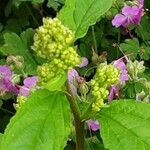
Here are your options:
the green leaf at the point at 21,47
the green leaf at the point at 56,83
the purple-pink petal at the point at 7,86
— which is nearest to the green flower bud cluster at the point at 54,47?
the green leaf at the point at 56,83

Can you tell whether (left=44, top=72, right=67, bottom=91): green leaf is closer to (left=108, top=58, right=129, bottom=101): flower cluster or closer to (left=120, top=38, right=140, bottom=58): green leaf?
(left=108, top=58, right=129, bottom=101): flower cluster

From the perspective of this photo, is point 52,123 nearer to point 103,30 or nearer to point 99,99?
point 99,99

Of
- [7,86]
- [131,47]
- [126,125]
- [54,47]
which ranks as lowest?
[126,125]

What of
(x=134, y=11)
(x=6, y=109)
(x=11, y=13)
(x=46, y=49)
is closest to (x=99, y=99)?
(x=46, y=49)

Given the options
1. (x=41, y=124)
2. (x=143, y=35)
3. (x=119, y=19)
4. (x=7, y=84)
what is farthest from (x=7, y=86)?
(x=41, y=124)

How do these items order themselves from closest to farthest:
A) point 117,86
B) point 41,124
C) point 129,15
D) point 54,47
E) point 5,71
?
point 54,47 → point 41,124 → point 117,86 → point 5,71 → point 129,15

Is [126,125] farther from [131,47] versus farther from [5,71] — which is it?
[131,47]
